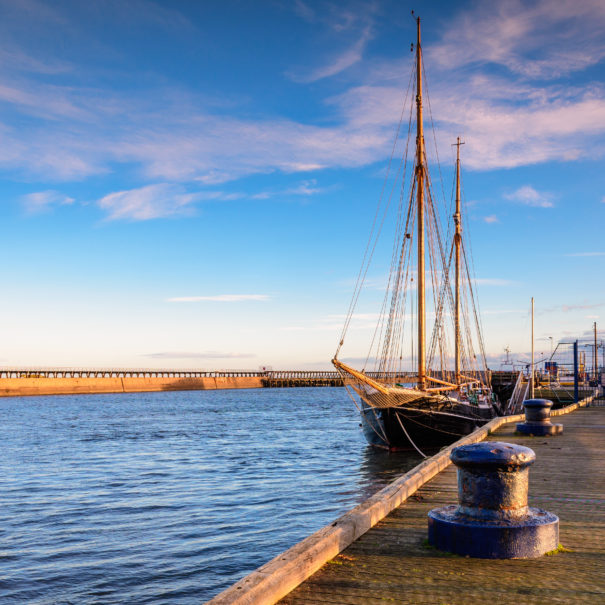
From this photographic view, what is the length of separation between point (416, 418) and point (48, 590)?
18.0 m

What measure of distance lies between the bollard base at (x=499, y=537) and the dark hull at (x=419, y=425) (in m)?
20.0

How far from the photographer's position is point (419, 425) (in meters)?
26.2

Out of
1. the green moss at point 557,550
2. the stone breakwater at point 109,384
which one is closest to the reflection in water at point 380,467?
the green moss at point 557,550

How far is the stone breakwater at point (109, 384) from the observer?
11281 centimetres

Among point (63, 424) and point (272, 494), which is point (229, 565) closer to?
point (272, 494)

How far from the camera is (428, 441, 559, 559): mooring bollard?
228 inches

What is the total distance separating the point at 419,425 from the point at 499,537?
20.9 meters

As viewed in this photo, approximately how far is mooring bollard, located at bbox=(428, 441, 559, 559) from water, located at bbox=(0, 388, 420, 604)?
591cm

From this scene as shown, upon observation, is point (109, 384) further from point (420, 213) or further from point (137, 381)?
point (420, 213)

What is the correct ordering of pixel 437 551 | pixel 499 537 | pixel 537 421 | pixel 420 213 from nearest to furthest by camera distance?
pixel 499 537 < pixel 437 551 < pixel 537 421 < pixel 420 213

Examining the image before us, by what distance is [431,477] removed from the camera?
35.1 feet

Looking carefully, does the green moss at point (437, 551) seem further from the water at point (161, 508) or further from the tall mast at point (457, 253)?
→ the tall mast at point (457, 253)

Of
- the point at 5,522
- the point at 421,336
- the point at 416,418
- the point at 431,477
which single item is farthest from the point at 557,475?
the point at 421,336

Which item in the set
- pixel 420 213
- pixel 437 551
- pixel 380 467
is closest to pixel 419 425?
pixel 380 467
